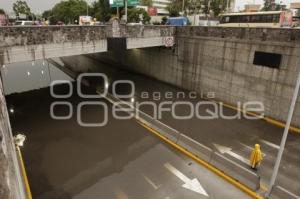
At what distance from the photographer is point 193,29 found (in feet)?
74.3

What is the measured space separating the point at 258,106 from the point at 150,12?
58.2 m

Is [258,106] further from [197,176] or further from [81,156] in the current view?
[81,156]

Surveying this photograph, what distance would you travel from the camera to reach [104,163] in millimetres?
12656

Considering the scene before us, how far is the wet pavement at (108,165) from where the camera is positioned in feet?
34.3

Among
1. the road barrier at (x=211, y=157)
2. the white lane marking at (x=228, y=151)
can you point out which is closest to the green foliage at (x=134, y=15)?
the road barrier at (x=211, y=157)

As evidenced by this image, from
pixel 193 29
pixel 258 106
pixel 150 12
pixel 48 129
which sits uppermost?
pixel 150 12

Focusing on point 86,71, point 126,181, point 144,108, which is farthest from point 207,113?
point 86,71

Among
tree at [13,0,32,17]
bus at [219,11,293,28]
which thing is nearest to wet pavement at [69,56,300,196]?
bus at [219,11,293,28]

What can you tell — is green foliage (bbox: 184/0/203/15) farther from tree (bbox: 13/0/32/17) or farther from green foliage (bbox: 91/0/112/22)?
tree (bbox: 13/0/32/17)

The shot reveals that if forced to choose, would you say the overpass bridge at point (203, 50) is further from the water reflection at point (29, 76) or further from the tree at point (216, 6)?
the tree at point (216, 6)

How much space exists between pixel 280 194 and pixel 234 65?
12.6 m

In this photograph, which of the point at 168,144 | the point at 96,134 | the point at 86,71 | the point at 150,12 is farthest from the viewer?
the point at 150,12

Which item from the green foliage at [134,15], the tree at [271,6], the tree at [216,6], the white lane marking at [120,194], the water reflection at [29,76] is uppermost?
the tree at [271,6]

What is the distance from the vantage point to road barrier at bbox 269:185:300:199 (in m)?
9.21
